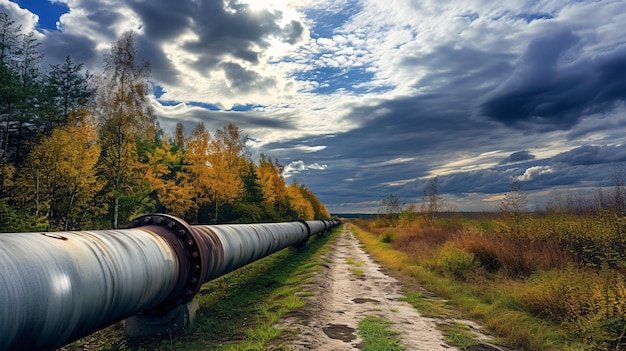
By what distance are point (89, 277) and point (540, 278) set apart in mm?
10351

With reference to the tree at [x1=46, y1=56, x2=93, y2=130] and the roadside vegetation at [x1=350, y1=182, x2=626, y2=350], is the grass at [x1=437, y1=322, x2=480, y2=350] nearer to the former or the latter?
the roadside vegetation at [x1=350, y1=182, x2=626, y2=350]

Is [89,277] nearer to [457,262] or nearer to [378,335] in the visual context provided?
[378,335]

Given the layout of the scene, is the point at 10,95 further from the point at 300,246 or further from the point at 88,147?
the point at 300,246

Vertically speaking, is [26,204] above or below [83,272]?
above

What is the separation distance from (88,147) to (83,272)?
28294 mm

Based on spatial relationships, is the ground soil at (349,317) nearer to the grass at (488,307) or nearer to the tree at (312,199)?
the grass at (488,307)

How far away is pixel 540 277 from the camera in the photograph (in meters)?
9.79

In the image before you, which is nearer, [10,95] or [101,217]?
[10,95]

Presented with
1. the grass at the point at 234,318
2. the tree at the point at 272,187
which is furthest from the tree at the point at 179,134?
→ the grass at the point at 234,318

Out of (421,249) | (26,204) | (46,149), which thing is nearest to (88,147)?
(46,149)

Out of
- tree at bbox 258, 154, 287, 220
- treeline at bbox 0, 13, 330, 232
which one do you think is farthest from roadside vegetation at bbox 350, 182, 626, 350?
Result: tree at bbox 258, 154, 287, 220

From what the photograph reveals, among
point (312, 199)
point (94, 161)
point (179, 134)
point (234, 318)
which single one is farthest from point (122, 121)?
point (312, 199)

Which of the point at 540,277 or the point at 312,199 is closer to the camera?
the point at 540,277

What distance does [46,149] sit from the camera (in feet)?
80.0
